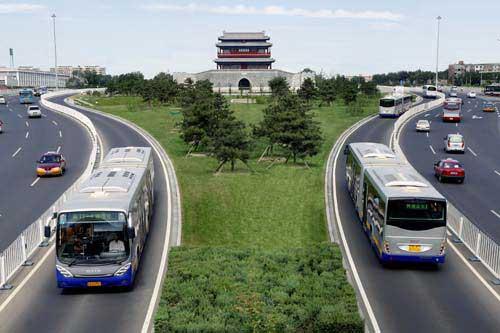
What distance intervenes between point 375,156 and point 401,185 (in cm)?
612

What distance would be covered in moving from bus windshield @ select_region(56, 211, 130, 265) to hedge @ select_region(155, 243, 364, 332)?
179cm

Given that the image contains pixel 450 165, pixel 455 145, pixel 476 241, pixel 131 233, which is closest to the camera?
pixel 131 233

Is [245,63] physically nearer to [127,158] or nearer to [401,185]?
[127,158]

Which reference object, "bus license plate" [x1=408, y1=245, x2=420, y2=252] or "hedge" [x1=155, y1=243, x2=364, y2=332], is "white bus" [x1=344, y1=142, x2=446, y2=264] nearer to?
"bus license plate" [x1=408, y1=245, x2=420, y2=252]

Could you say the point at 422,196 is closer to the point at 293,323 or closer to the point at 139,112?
the point at 293,323

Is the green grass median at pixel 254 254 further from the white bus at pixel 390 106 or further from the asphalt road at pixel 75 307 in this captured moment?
the white bus at pixel 390 106

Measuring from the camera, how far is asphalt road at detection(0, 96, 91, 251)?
26636 mm

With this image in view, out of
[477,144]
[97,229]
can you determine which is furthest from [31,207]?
[477,144]

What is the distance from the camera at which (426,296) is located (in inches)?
653

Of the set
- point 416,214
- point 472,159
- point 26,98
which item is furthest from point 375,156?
point 26,98

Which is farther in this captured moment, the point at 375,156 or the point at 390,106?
the point at 390,106

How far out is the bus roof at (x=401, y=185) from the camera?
1886 cm

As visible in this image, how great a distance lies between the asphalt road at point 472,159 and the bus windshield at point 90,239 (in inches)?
602

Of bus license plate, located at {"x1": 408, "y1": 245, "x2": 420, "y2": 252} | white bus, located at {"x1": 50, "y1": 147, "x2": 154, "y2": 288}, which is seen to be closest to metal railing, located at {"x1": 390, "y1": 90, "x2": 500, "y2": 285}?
bus license plate, located at {"x1": 408, "y1": 245, "x2": 420, "y2": 252}
